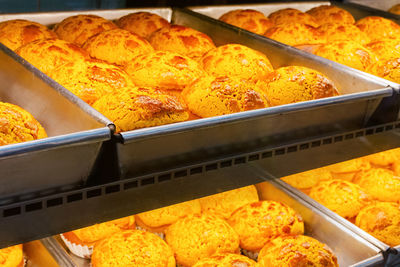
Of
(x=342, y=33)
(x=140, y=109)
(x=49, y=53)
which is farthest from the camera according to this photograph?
(x=342, y=33)

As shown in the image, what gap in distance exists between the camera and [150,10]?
258 cm

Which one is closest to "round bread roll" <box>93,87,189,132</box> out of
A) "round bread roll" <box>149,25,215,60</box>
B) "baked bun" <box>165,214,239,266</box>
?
"baked bun" <box>165,214,239,266</box>

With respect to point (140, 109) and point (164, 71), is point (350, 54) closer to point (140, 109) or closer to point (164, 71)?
point (164, 71)

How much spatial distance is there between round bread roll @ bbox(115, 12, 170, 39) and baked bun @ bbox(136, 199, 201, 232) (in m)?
0.83

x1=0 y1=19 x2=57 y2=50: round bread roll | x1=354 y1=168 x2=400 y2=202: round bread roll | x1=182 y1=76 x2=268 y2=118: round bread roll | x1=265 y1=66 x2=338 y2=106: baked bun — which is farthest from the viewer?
x1=354 y1=168 x2=400 y2=202: round bread roll

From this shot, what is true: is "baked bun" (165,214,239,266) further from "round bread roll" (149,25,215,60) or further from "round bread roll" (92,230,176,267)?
"round bread roll" (149,25,215,60)

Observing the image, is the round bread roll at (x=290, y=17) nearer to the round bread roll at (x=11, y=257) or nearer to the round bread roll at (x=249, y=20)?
the round bread roll at (x=249, y=20)

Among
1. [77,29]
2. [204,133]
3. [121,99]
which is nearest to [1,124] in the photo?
[121,99]

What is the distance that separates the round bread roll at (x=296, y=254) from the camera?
5.57 ft

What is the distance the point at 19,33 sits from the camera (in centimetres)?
198

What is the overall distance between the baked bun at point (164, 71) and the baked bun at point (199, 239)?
537 mm

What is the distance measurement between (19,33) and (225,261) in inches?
47.5

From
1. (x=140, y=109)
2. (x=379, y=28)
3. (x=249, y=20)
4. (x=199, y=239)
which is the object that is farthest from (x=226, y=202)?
(x=379, y=28)

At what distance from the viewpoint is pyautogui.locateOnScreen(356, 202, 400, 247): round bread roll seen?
6.66 feet
